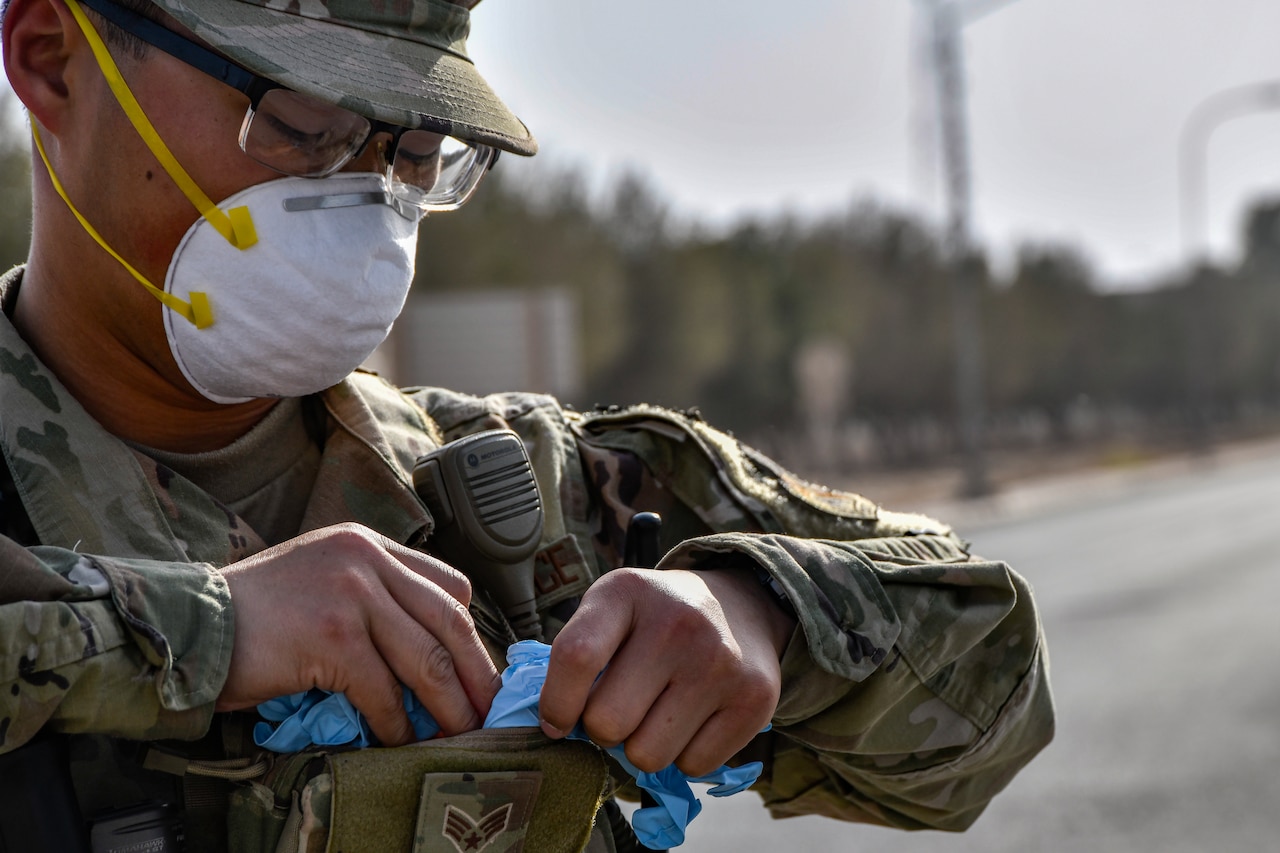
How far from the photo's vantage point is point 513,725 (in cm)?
129

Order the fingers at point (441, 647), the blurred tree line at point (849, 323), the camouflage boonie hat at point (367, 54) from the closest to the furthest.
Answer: the fingers at point (441, 647)
the camouflage boonie hat at point (367, 54)
the blurred tree line at point (849, 323)

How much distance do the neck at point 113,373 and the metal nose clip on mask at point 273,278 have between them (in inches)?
1.6

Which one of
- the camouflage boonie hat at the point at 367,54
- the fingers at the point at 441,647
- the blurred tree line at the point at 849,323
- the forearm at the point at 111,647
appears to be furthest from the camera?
the blurred tree line at the point at 849,323

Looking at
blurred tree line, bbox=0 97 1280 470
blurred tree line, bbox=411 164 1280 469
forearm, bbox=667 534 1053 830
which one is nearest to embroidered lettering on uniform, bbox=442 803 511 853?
forearm, bbox=667 534 1053 830

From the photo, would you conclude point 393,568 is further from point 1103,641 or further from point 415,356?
point 415,356

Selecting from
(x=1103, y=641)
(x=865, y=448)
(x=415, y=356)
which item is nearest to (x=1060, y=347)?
(x=865, y=448)

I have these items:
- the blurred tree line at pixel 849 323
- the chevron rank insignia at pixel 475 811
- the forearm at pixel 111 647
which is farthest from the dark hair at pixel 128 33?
the blurred tree line at pixel 849 323

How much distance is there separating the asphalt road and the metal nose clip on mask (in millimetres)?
4229

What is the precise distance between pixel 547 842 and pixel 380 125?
0.80 m

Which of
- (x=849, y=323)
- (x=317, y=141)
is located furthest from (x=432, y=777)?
(x=849, y=323)

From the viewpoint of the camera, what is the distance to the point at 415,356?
15.9 meters

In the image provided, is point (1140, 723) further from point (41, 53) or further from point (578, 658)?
point (41, 53)

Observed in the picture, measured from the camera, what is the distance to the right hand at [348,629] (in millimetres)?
1202

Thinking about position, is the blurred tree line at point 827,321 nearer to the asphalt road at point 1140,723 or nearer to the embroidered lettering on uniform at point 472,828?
the asphalt road at point 1140,723
